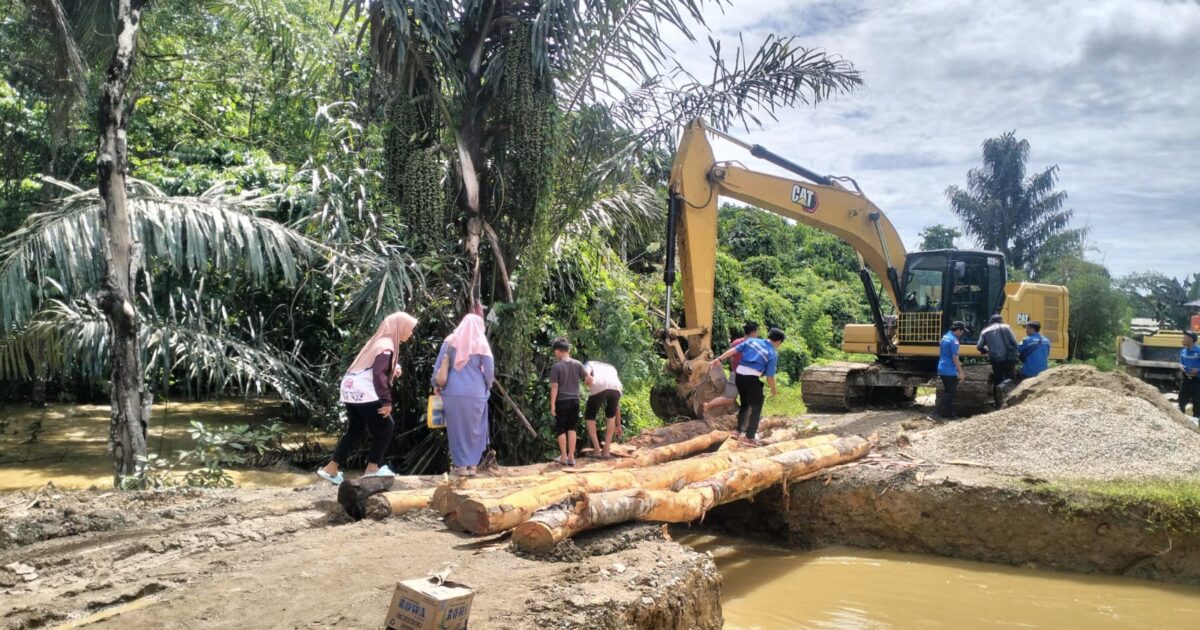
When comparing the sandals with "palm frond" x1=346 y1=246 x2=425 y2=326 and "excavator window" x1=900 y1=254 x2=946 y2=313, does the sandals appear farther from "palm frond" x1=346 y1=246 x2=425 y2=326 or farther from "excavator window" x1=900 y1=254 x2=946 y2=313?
"excavator window" x1=900 y1=254 x2=946 y2=313

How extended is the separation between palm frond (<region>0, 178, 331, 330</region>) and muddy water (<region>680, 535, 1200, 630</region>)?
18.7 ft

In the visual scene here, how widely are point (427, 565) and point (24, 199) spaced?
10.5 m

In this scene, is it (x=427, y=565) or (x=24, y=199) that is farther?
(x=24, y=199)

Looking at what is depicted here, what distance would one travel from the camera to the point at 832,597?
22.6ft

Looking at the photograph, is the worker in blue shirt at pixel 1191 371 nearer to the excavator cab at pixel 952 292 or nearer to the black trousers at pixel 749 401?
the excavator cab at pixel 952 292

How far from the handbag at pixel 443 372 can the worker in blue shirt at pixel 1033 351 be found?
956 cm

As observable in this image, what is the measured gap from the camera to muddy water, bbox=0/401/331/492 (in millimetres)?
8969

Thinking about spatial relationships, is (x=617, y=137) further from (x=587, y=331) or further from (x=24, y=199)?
(x=24, y=199)

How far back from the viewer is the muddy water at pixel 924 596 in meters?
6.32

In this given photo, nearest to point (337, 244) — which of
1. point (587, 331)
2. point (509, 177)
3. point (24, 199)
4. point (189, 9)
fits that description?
point (509, 177)

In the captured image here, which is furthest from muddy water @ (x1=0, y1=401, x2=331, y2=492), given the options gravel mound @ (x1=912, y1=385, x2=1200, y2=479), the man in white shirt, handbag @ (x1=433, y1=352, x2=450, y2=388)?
gravel mound @ (x1=912, y1=385, x2=1200, y2=479)

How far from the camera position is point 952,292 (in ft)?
44.2

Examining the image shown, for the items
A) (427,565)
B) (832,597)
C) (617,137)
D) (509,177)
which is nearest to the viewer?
(427,565)

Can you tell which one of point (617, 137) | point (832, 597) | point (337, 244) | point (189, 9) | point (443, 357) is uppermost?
point (189, 9)
